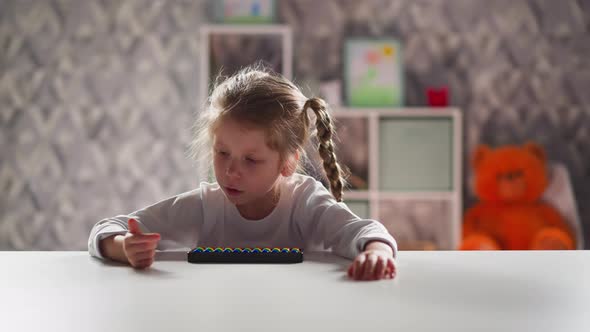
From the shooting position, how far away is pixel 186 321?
0.50 metres

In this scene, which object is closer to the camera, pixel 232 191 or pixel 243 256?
pixel 243 256

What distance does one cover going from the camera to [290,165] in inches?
51.4

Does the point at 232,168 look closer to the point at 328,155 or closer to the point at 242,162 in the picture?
the point at 242,162

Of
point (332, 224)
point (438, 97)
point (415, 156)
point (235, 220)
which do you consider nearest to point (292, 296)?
point (332, 224)

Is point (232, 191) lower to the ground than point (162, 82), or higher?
lower

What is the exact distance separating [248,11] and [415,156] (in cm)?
123

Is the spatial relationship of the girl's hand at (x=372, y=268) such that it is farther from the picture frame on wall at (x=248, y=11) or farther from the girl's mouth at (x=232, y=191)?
the picture frame on wall at (x=248, y=11)

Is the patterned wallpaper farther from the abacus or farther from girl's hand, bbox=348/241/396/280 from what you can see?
girl's hand, bbox=348/241/396/280

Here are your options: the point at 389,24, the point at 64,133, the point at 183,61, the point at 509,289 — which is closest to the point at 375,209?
the point at 389,24

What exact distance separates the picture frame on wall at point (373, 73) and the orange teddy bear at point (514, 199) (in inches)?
23.4

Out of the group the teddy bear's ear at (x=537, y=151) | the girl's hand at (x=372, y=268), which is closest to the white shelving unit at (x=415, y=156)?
the teddy bear's ear at (x=537, y=151)

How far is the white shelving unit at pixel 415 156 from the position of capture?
3.32 m

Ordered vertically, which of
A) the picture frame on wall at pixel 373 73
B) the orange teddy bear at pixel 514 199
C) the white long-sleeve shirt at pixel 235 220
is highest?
the picture frame on wall at pixel 373 73

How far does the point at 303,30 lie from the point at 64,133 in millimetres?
1507
